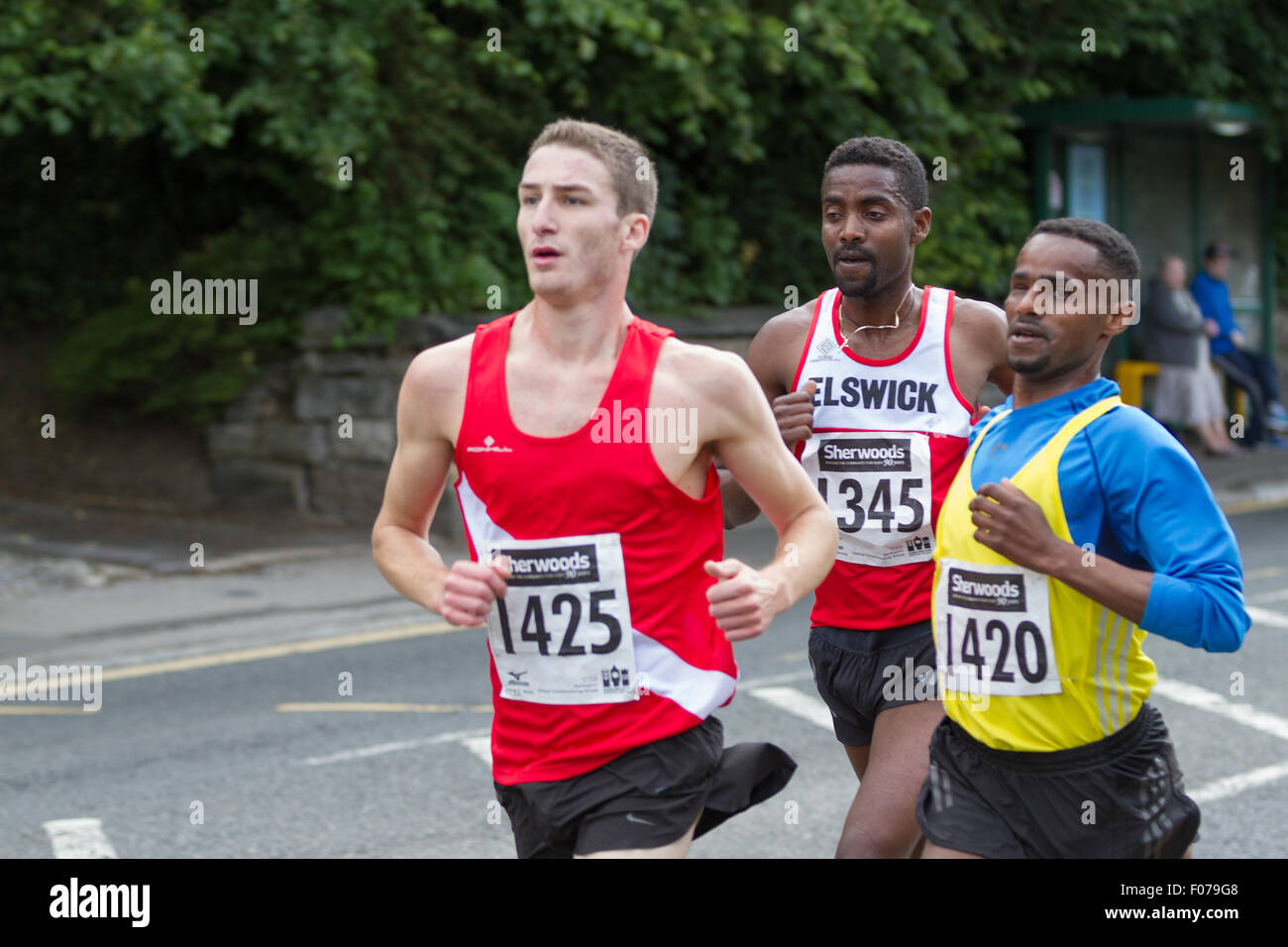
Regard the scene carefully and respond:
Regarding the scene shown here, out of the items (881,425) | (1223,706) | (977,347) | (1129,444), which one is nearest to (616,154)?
(1129,444)

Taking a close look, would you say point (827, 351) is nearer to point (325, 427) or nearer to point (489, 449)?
point (489, 449)

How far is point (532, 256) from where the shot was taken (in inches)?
119

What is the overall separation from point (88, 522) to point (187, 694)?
515 cm

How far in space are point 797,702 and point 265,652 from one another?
297cm

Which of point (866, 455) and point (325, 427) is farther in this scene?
point (325, 427)

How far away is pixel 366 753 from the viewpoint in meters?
6.50

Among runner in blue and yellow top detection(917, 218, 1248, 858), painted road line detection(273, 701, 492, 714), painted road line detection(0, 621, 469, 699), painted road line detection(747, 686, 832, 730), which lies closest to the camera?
runner in blue and yellow top detection(917, 218, 1248, 858)

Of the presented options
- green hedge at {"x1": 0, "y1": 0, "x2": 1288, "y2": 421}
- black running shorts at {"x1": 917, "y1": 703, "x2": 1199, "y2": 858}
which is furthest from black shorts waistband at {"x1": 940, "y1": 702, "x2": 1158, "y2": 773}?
green hedge at {"x1": 0, "y1": 0, "x2": 1288, "y2": 421}

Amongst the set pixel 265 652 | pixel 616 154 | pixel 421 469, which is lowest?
pixel 265 652

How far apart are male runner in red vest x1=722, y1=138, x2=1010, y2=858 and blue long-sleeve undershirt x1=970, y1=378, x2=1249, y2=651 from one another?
0.76 metres

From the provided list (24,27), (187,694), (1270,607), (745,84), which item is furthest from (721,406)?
(745,84)

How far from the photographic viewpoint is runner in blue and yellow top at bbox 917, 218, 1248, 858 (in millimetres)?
2990

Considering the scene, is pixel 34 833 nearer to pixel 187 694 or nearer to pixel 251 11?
pixel 187 694

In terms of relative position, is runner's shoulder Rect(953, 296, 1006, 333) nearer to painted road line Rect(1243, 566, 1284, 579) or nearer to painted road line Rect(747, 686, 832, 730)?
painted road line Rect(747, 686, 832, 730)
